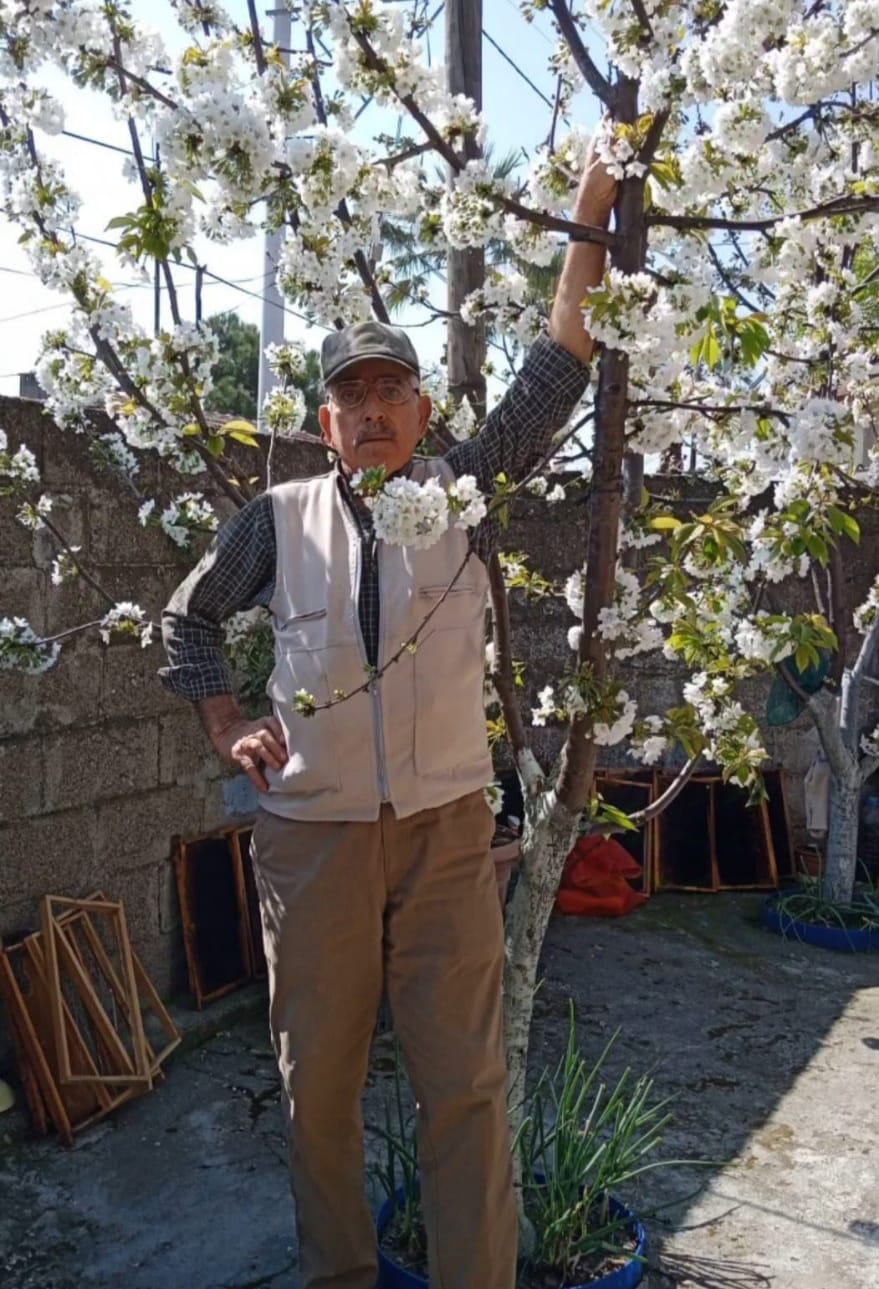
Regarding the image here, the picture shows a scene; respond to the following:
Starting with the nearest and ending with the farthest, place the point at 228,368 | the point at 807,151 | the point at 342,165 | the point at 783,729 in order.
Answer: the point at 342,165 < the point at 807,151 < the point at 783,729 < the point at 228,368

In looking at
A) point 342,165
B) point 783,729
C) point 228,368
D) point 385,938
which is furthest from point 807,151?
point 228,368

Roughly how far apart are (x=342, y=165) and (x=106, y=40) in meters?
0.50

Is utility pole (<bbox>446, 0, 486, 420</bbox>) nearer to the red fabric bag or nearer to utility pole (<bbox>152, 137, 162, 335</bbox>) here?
utility pole (<bbox>152, 137, 162, 335</bbox>)

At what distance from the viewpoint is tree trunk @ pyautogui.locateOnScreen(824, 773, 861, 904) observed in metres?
5.60

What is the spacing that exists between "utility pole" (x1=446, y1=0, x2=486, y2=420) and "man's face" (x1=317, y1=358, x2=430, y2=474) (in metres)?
1.17

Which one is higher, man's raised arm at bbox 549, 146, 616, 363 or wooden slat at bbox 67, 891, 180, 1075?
man's raised arm at bbox 549, 146, 616, 363

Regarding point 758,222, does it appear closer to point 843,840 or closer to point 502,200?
point 502,200

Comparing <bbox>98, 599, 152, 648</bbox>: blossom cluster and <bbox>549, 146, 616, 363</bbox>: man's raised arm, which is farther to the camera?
<bbox>98, 599, 152, 648</bbox>: blossom cluster

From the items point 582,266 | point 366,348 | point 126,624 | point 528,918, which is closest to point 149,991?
point 126,624

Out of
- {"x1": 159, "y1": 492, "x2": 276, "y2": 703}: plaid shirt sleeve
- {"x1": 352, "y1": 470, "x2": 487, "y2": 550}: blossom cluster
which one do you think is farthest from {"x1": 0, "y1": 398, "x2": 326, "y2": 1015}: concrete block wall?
{"x1": 352, "y1": 470, "x2": 487, "y2": 550}: blossom cluster

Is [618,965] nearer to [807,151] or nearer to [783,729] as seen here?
[783,729]

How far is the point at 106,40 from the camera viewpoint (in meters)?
2.30

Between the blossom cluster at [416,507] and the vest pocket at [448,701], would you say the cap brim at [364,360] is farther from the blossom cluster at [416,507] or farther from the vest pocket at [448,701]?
the vest pocket at [448,701]

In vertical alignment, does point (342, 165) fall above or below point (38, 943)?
above
